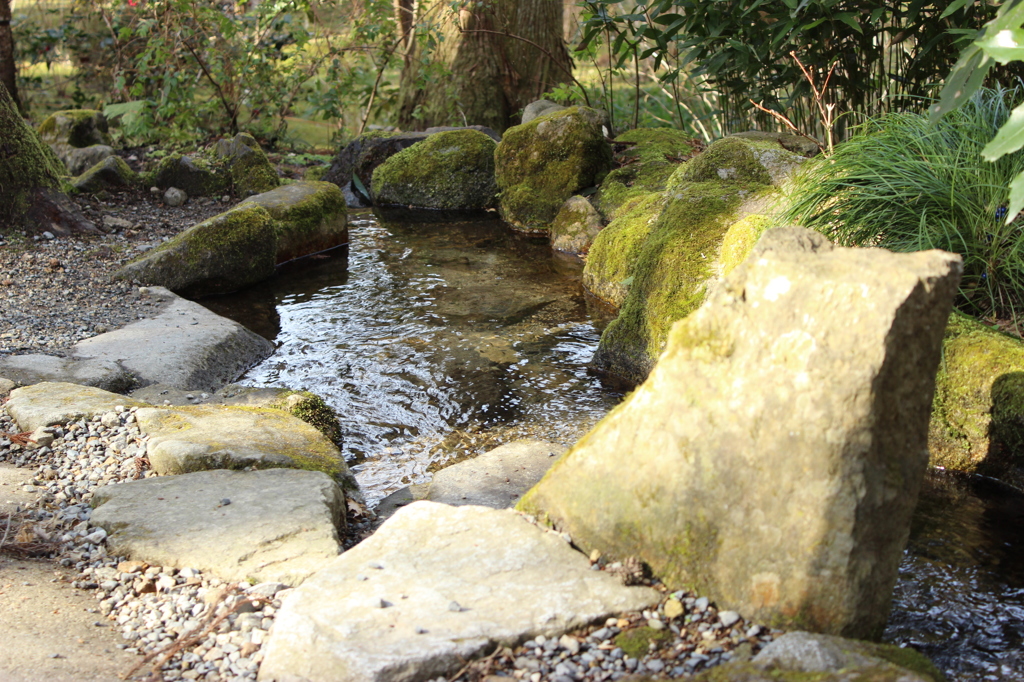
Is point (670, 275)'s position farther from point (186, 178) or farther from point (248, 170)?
Answer: point (186, 178)

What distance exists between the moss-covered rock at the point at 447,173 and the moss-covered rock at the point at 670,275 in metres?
4.86

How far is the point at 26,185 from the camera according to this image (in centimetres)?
712

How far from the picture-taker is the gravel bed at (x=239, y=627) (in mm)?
2115

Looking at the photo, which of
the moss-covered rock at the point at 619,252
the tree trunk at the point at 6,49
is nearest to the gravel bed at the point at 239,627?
the moss-covered rock at the point at 619,252

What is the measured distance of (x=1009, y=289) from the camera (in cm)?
424

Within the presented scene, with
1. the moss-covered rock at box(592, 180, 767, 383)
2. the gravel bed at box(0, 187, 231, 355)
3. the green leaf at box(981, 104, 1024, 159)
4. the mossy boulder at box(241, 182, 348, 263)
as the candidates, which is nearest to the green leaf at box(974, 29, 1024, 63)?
the green leaf at box(981, 104, 1024, 159)

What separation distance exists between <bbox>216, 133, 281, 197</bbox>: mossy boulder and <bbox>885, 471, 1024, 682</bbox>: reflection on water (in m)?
7.58

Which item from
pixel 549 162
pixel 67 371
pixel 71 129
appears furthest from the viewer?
pixel 71 129

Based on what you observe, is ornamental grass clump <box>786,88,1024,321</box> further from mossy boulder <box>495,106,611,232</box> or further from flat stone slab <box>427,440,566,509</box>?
mossy boulder <box>495,106,611,232</box>

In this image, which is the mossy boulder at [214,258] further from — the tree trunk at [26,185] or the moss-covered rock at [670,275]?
the moss-covered rock at [670,275]

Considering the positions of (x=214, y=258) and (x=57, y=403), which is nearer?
(x=57, y=403)

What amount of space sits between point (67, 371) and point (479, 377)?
2.22 metres

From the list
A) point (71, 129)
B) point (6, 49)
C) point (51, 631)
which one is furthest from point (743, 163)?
point (6, 49)

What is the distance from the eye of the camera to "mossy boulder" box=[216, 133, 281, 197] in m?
9.30
